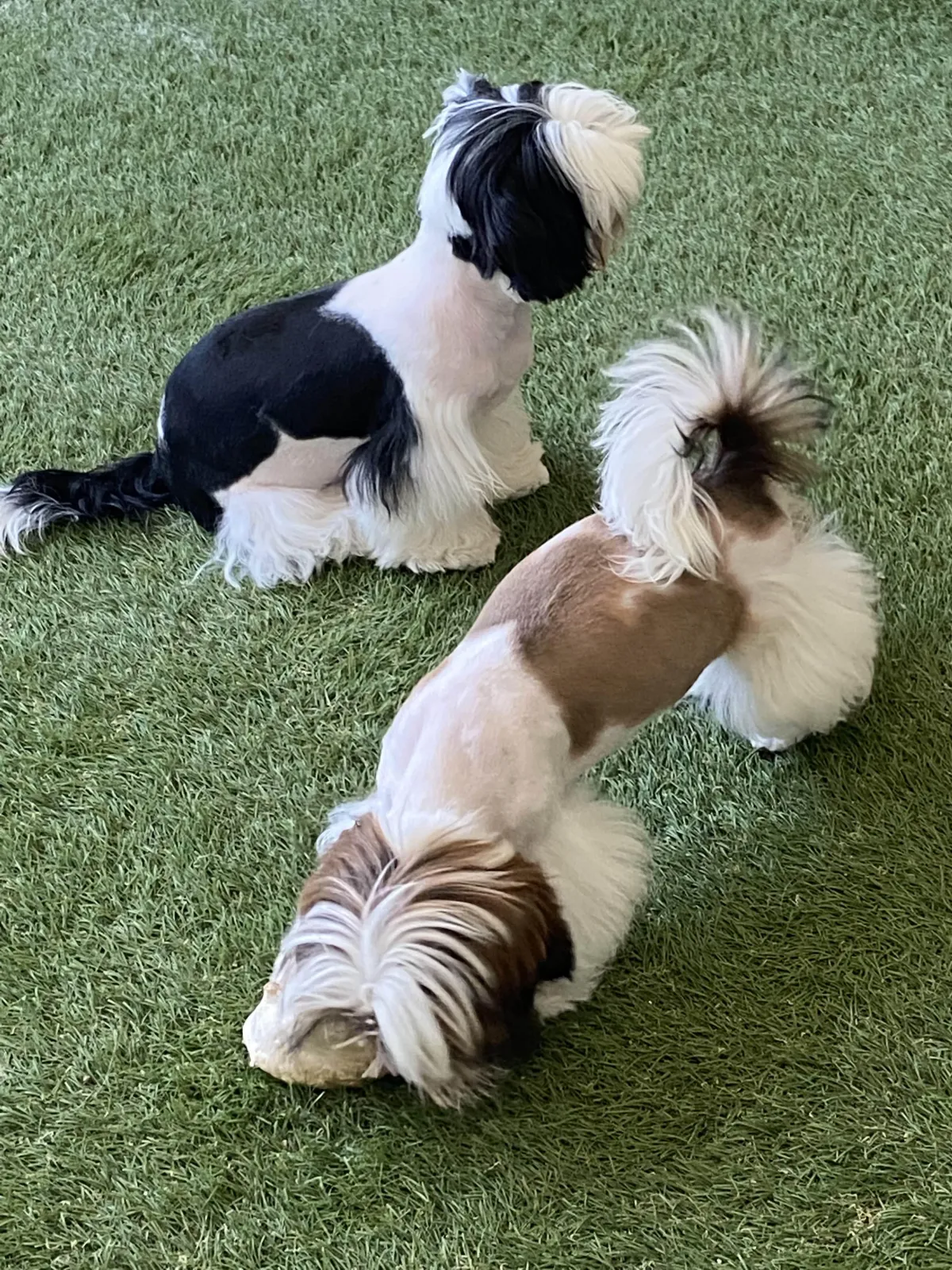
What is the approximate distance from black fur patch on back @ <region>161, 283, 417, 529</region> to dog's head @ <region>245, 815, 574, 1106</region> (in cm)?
66

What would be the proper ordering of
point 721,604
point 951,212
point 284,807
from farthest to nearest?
point 951,212 < point 284,807 < point 721,604

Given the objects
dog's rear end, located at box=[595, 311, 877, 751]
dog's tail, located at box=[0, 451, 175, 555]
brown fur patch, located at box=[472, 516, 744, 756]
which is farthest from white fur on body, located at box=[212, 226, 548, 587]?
brown fur patch, located at box=[472, 516, 744, 756]

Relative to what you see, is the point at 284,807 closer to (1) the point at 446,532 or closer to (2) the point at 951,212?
(1) the point at 446,532

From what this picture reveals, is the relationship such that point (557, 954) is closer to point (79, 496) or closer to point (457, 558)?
point (457, 558)

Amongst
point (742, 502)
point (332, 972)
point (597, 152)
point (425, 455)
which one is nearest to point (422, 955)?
point (332, 972)

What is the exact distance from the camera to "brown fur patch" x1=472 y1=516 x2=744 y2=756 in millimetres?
1204

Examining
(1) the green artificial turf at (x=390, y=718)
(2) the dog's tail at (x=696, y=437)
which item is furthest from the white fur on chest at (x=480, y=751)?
(1) the green artificial turf at (x=390, y=718)

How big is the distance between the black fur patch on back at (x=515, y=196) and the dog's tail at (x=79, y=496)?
25.5 inches

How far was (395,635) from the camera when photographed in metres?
1.70

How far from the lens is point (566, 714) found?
1.20 meters

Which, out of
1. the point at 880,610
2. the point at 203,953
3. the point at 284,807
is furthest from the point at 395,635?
the point at 880,610

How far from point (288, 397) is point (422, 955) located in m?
0.87

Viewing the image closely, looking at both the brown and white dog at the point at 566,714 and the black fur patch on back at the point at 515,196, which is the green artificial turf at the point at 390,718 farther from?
the black fur patch on back at the point at 515,196

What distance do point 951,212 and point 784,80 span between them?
0.49 meters
